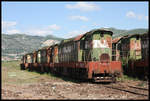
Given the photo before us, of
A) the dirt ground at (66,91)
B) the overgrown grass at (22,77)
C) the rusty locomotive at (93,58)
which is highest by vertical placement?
the rusty locomotive at (93,58)

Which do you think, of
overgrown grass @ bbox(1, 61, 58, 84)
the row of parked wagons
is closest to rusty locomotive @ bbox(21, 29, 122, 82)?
the row of parked wagons

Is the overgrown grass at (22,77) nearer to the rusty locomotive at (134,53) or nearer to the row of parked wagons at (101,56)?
the row of parked wagons at (101,56)

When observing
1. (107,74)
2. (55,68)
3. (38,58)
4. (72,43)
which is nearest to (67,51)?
(72,43)

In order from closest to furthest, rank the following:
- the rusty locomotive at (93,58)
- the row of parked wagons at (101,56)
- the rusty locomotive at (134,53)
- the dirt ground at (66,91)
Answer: the dirt ground at (66,91), the rusty locomotive at (93,58), the row of parked wagons at (101,56), the rusty locomotive at (134,53)

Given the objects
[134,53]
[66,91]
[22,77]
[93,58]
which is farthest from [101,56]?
[22,77]

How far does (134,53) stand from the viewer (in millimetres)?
21812

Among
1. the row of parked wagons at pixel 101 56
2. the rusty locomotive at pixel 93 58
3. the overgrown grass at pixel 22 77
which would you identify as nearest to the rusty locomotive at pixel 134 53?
the row of parked wagons at pixel 101 56

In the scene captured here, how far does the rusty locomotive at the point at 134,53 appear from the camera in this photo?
61.2ft

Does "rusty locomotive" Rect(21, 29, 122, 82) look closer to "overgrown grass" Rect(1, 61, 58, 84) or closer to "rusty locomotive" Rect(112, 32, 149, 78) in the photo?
"rusty locomotive" Rect(112, 32, 149, 78)

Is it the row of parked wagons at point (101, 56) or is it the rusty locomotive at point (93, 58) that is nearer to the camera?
the rusty locomotive at point (93, 58)

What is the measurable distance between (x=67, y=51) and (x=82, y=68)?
4527 mm

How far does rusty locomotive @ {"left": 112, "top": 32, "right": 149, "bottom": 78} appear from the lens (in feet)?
61.2

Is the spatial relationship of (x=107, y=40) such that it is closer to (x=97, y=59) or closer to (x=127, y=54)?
(x=97, y=59)

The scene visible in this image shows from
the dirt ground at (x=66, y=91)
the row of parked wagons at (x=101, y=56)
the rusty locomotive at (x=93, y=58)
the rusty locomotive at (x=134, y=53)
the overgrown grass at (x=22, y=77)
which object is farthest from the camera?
the overgrown grass at (x=22, y=77)
